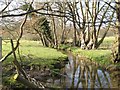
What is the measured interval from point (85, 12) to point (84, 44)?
4360mm

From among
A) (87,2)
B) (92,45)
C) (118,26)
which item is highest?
(87,2)

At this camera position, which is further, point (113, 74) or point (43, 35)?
point (43, 35)

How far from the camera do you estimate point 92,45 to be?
33.5 m

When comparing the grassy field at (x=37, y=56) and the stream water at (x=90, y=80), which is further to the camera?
the grassy field at (x=37, y=56)

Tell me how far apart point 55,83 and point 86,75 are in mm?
3355

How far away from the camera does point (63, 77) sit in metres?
15.0

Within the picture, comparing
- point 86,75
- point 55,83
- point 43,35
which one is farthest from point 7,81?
point 43,35

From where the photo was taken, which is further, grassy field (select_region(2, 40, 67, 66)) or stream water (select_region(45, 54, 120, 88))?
grassy field (select_region(2, 40, 67, 66))

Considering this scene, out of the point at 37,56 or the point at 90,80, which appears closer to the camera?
the point at 90,80

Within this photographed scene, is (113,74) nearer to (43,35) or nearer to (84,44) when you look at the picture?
(84,44)

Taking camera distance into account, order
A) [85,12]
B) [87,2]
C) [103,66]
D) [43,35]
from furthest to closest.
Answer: [43,35]
[85,12]
[87,2]
[103,66]

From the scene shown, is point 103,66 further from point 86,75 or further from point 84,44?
point 84,44

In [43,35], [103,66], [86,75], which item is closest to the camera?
[86,75]

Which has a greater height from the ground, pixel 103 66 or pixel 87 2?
pixel 87 2
